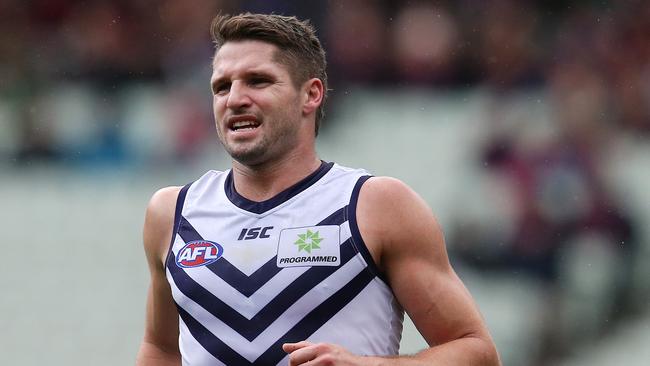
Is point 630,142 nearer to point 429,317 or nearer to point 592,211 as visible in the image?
point 592,211

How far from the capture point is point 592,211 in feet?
26.9

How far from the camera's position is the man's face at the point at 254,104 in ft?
12.5

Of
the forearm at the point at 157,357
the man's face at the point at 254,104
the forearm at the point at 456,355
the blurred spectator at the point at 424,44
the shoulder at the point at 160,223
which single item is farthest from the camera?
the blurred spectator at the point at 424,44

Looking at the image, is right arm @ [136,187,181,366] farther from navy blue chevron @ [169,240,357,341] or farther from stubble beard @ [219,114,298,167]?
navy blue chevron @ [169,240,357,341]

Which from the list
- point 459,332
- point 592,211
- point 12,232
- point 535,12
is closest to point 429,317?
point 459,332

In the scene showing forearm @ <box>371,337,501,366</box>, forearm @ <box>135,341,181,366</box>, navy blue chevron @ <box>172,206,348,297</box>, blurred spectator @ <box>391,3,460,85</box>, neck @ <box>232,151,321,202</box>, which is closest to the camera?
forearm @ <box>371,337,501,366</box>

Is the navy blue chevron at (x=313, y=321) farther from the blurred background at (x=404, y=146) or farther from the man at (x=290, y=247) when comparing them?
the blurred background at (x=404, y=146)

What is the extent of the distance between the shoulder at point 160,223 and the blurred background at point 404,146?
4.22 m

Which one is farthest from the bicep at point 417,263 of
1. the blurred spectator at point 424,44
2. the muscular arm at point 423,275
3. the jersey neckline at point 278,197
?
the blurred spectator at point 424,44

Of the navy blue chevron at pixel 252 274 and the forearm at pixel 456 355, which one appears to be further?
the navy blue chevron at pixel 252 274

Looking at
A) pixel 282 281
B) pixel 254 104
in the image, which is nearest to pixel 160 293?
pixel 282 281

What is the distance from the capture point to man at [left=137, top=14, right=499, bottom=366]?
3676mm

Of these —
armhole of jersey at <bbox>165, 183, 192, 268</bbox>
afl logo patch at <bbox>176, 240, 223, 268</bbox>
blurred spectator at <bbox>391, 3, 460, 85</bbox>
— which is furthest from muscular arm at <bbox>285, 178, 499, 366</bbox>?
blurred spectator at <bbox>391, 3, 460, 85</bbox>

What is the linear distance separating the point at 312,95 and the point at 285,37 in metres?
0.22
